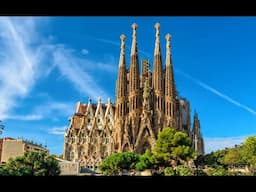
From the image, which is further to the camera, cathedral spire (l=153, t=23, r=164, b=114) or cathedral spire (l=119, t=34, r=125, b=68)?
cathedral spire (l=119, t=34, r=125, b=68)

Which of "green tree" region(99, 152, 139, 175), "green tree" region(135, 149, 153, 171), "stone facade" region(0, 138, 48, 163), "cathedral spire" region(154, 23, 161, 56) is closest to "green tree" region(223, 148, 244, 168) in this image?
"green tree" region(135, 149, 153, 171)

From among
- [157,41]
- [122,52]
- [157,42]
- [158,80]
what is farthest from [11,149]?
[157,41]

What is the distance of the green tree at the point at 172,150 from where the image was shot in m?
30.6

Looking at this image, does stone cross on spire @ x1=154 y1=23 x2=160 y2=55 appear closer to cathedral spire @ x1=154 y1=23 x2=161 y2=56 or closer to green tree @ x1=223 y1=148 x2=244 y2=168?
cathedral spire @ x1=154 y1=23 x2=161 y2=56

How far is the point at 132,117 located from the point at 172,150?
10.0 m

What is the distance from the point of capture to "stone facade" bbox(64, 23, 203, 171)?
131 feet

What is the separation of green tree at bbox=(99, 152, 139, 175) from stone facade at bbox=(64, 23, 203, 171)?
A: 5953mm

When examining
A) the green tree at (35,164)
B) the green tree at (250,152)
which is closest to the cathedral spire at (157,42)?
the green tree at (250,152)

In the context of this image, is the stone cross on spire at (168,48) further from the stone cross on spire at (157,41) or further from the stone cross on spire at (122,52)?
the stone cross on spire at (122,52)

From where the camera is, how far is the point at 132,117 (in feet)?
132

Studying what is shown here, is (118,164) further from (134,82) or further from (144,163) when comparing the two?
(134,82)
